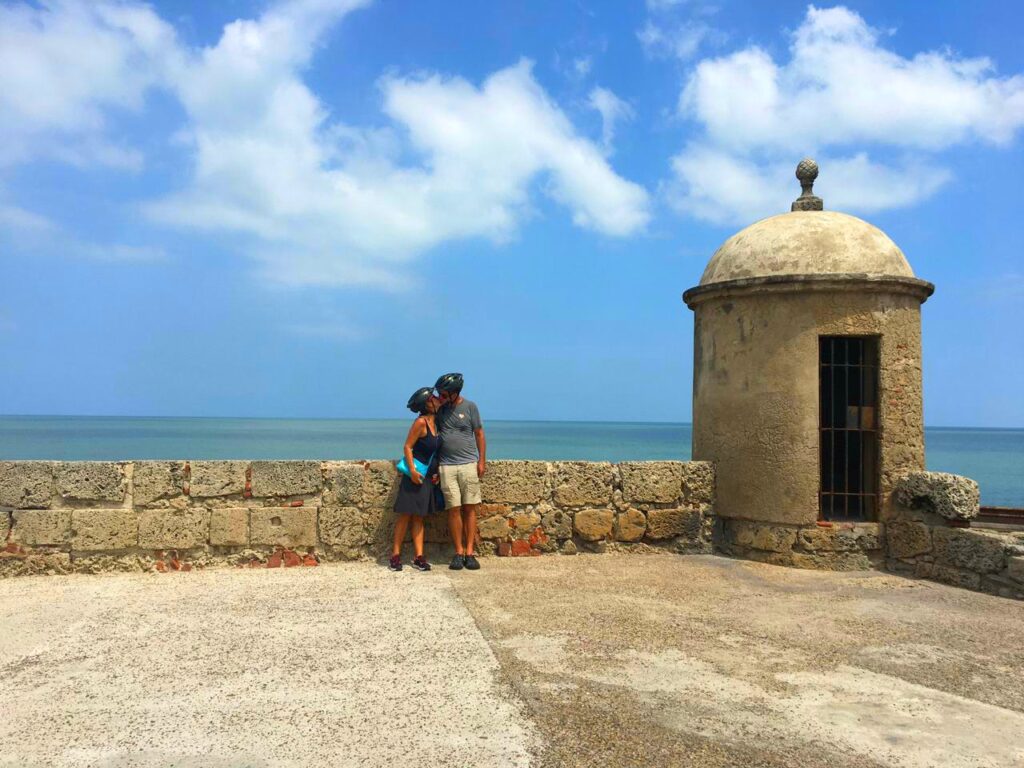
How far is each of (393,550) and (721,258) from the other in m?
4.34

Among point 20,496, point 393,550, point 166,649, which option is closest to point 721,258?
point 393,550

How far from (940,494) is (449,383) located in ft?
14.6

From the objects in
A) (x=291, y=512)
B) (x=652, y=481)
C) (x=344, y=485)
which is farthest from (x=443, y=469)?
(x=652, y=481)

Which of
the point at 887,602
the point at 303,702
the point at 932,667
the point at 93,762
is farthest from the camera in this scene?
the point at 887,602

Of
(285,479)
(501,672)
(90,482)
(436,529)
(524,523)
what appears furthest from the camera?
(524,523)

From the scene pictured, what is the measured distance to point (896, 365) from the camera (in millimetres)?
7418

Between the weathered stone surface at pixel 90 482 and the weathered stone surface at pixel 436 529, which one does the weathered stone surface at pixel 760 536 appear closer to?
the weathered stone surface at pixel 436 529

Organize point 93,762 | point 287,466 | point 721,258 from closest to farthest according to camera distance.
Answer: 1. point 93,762
2. point 287,466
3. point 721,258

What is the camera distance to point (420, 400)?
23.3ft

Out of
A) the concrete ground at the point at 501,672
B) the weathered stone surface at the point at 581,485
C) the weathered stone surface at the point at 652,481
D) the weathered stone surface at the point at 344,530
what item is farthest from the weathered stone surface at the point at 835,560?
the weathered stone surface at the point at 344,530

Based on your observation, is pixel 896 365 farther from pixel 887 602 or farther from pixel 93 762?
pixel 93 762

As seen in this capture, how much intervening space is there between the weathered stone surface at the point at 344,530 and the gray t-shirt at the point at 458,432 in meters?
0.95

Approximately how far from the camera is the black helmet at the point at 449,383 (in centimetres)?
711

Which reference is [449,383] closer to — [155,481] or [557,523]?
[557,523]
